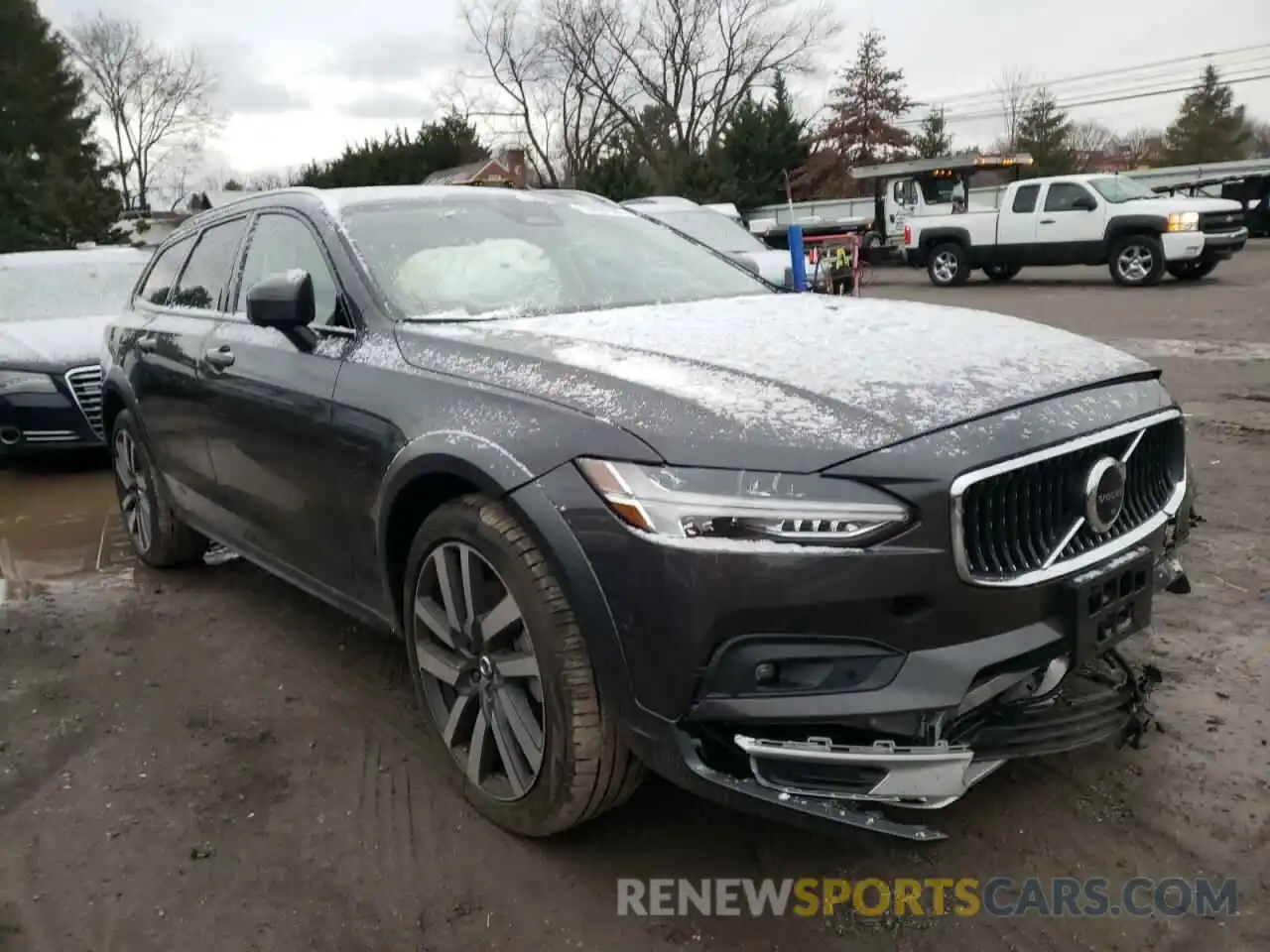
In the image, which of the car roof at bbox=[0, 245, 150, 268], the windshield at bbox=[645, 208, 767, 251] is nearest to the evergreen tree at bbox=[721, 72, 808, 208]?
the windshield at bbox=[645, 208, 767, 251]

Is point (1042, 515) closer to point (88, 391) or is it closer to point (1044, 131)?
point (88, 391)

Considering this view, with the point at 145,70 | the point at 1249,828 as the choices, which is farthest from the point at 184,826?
the point at 145,70

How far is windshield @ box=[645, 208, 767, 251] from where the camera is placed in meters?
13.6

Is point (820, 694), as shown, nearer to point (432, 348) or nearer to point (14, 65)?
point (432, 348)

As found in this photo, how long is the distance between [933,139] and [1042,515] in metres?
51.0

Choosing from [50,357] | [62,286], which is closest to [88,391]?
[50,357]

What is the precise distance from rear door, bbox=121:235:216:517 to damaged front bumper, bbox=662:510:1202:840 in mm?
2723

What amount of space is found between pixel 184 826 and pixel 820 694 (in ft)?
6.15

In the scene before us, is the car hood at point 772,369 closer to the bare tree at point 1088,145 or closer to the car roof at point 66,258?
the car roof at point 66,258

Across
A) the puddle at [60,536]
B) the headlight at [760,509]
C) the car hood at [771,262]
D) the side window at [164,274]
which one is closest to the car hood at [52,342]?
the puddle at [60,536]

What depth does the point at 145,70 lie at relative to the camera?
5578cm

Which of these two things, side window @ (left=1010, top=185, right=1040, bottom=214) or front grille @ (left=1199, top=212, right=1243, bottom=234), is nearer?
front grille @ (left=1199, top=212, right=1243, bottom=234)

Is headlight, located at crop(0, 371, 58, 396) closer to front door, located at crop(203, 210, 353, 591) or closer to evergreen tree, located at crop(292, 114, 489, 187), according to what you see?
front door, located at crop(203, 210, 353, 591)

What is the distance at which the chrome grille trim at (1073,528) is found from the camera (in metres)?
2.12
